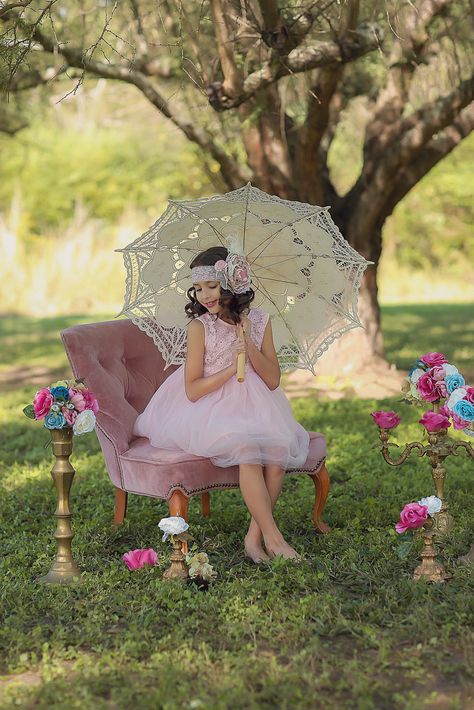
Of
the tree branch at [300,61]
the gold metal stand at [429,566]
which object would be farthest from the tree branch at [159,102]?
the gold metal stand at [429,566]

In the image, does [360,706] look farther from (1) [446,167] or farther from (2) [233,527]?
(1) [446,167]

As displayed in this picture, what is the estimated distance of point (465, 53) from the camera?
26.5 ft

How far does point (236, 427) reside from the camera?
437 cm

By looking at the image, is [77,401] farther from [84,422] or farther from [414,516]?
[414,516]

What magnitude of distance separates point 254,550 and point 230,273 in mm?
1227

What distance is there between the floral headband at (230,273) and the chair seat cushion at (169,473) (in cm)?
79

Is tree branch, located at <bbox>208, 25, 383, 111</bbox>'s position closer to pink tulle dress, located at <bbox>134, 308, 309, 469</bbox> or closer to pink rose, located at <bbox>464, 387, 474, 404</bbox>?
pink tulle dress, located at <bbox>134, 308, 309, 469</bbox>

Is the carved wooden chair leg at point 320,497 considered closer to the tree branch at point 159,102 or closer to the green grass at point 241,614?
the green grass at point 241,614

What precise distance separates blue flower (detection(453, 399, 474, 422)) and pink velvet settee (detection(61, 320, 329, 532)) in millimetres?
1000

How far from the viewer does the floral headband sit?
4383mm

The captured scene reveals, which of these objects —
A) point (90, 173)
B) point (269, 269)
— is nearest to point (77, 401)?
point (269, 269)

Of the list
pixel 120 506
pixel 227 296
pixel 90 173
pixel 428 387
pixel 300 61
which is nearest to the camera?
pixel 428 387

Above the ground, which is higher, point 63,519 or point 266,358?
point 266,358

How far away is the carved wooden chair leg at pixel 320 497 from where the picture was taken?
190 inches
